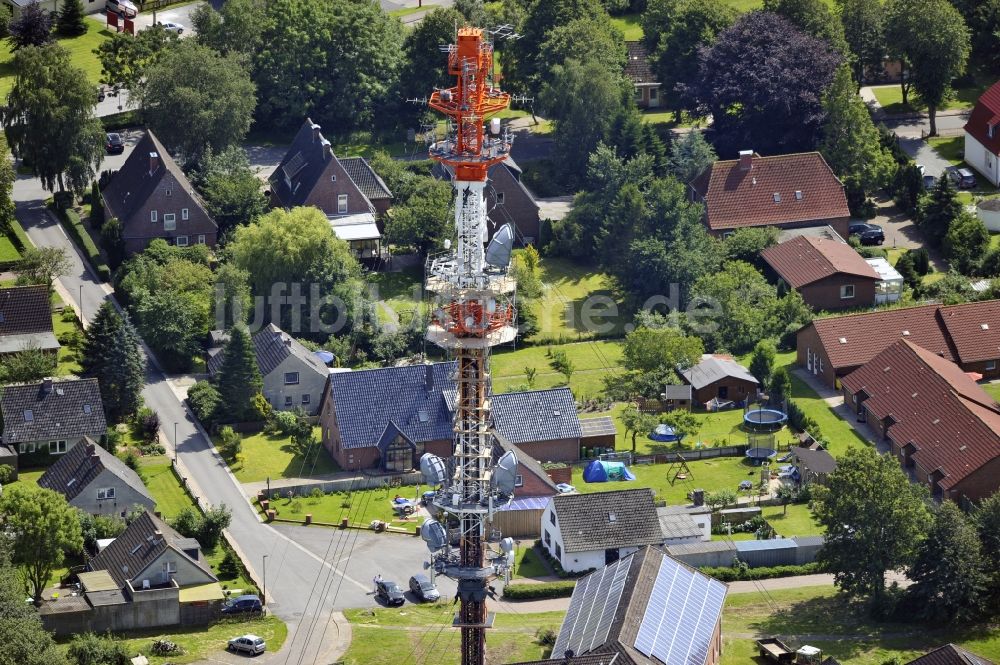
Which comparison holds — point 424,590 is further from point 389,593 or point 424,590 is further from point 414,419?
point 414,419

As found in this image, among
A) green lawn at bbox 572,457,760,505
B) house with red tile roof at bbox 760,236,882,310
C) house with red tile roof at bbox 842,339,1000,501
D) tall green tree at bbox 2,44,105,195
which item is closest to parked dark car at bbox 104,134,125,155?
tall green tree at bbox 2,44,105,195

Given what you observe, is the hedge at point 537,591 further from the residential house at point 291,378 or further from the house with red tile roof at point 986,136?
the house with red tile roof at point 986,136

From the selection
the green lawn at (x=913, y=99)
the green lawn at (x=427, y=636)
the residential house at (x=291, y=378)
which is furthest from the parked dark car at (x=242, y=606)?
the green lawn at (x=913, y=99)

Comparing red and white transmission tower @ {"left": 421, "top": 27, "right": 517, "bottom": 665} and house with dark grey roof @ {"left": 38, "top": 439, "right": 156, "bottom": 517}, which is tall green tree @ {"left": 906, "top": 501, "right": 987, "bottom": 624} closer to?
red and white transmission tower @ {"left": 421, "top": 27, "right": 517, "bottom": 665}

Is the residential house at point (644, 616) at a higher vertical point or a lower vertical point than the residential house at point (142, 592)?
higher

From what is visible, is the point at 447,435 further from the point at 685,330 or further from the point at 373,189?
the point at 373,189

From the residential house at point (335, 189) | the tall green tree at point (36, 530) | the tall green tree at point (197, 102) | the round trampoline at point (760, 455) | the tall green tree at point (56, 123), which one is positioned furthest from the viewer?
the tall green tree at point (197, 102)
